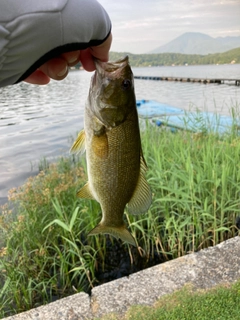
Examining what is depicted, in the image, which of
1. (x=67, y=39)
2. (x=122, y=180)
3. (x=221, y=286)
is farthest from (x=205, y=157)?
(x=67, y=39)

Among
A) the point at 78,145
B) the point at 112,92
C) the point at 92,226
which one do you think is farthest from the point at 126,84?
the point at 92,226

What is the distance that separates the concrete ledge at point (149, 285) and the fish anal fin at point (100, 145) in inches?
69.6

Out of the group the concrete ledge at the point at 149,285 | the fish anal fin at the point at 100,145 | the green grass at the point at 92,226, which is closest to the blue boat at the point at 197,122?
the green grass at the point at 92,226

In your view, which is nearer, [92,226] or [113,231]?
[113,231]

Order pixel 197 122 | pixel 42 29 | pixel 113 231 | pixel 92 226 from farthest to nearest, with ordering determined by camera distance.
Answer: pixel 197 122
pixel 92 226
pixel 113 231
pixel 42 29

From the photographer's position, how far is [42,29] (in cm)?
106

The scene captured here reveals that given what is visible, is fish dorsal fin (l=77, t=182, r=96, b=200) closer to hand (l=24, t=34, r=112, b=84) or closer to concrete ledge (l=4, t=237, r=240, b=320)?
hand (l=24, t=34, r=112, b=84)

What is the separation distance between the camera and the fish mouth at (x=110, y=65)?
1.42m

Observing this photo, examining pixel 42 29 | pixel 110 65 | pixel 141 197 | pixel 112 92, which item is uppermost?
pixel 42 29

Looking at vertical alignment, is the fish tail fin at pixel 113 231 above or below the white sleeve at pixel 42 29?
below

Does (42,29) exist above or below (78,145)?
above

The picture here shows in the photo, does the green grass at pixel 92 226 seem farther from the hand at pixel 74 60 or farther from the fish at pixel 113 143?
the hand at pixel 74 60

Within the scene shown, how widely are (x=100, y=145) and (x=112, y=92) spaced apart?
0.25 m

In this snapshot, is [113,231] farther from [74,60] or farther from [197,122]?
[197,122]
